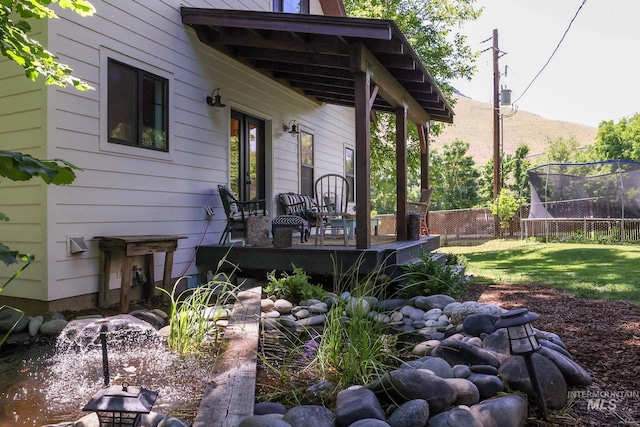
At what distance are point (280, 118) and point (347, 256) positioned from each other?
11.9 feet

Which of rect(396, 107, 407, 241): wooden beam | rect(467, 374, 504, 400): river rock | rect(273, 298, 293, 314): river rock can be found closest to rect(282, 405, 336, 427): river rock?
rect(467, 374, 504, 400): river rock

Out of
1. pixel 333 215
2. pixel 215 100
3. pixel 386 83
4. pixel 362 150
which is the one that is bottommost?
pixel 333 215

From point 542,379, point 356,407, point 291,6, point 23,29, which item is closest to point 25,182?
point 23,29

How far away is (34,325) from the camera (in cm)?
343

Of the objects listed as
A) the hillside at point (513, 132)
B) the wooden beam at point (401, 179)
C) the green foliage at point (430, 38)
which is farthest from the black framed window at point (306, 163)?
the hillside at point (513, 132)

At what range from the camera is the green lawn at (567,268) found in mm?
5191

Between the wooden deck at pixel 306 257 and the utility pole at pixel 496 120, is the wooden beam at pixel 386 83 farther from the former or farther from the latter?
the utility pole at pixel 496 120

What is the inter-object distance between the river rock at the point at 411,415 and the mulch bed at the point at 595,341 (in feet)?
2.07

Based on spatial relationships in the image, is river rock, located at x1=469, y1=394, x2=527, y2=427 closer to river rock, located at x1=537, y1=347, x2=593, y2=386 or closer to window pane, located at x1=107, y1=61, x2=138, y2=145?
river rock, located at x1=537, y1=347, x2=593, y2=386

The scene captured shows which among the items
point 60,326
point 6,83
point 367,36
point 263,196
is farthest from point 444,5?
point 60,326

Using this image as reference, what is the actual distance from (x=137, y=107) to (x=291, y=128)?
344 centimetres

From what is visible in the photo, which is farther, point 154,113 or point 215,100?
point 215,100

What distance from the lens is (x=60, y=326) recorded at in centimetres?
341

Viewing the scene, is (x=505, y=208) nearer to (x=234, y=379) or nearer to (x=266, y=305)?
(x=266, y=305)
